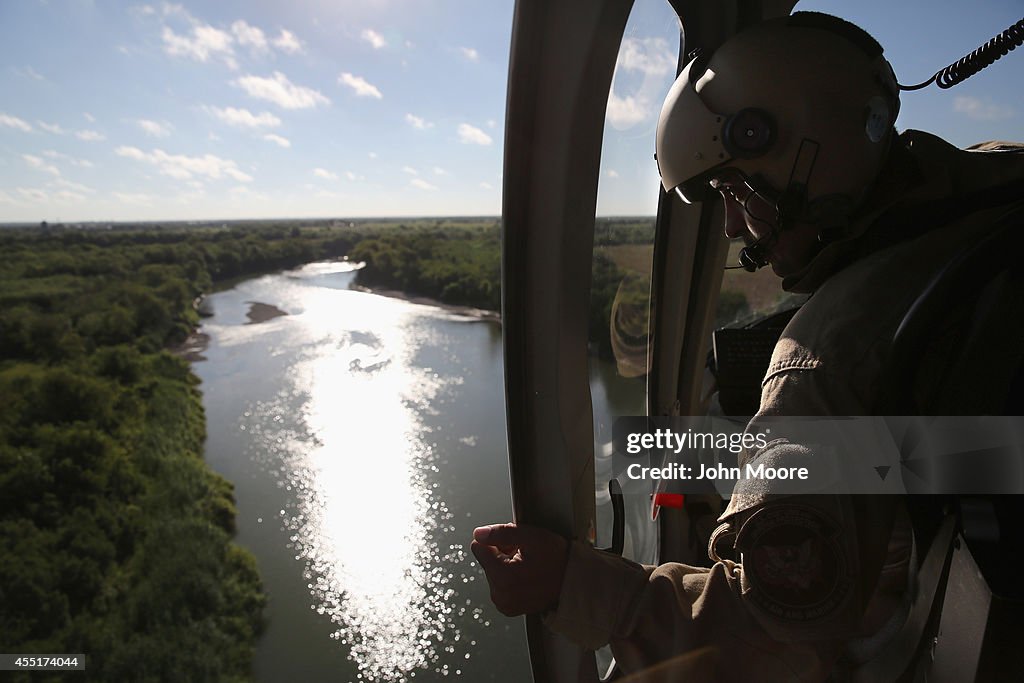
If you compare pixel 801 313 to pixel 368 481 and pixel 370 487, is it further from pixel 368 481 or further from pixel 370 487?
pixel 368 481

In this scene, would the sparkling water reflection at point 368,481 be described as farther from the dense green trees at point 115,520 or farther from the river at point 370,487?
the dense green trees at point 115,520

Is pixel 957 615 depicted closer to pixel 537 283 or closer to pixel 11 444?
pixel 537 283

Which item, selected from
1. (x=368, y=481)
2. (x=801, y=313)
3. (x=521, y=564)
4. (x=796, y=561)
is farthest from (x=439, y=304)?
(x=796, y=561)

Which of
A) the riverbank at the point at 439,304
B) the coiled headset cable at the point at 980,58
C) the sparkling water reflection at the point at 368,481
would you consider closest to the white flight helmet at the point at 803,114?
the coiled headset cable at the point at 980,58

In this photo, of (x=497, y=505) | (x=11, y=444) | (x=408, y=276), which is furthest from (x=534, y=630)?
(x=408, y=276)

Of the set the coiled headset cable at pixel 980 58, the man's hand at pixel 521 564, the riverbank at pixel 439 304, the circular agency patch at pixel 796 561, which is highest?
the coiled headset cable at pixel 980 58

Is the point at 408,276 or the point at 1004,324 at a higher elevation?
the point at 1004,324

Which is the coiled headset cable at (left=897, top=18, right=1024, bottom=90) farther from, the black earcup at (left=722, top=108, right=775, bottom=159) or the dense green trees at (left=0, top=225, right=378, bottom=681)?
the dense green trees at (left=0, top=225, right=378, bottom=681)

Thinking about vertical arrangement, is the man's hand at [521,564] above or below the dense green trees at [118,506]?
above
